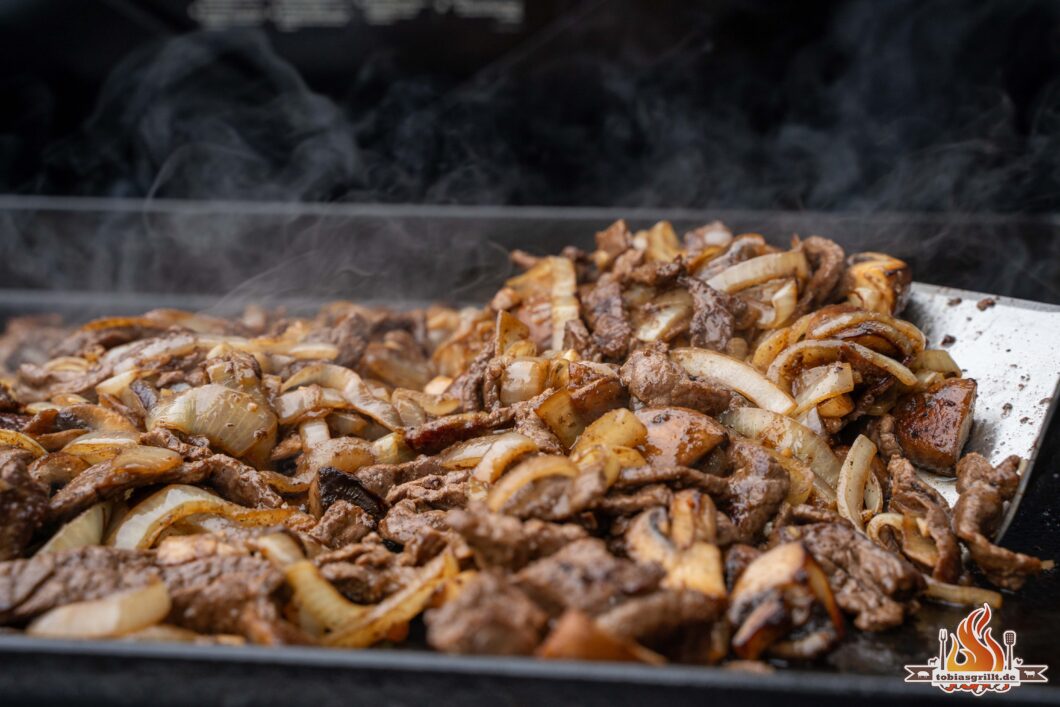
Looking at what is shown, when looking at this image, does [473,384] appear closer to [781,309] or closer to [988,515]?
[781,309]

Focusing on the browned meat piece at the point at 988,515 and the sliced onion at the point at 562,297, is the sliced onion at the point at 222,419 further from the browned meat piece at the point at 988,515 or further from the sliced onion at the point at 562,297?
the browned meat piece at the point at 988,515

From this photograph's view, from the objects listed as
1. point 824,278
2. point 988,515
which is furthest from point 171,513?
point 824,278

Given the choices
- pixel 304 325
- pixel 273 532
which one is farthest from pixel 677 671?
pixel 304 325

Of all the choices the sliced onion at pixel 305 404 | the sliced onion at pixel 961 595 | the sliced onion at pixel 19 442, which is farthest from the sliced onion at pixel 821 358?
the sliced onion at pixel 19 442

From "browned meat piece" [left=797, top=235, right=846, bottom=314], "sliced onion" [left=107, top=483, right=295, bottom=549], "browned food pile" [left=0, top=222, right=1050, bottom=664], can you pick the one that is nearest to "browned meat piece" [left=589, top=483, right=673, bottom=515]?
"browned food pile" [left=0, top=222, right=1050, bottom=664]

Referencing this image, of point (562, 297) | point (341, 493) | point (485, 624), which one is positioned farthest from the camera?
point (562, 297)

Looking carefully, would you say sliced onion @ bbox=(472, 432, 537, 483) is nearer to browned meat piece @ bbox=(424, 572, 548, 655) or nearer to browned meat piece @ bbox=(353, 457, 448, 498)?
browned meat piece @ bbox=(353, 457, 448, 498)

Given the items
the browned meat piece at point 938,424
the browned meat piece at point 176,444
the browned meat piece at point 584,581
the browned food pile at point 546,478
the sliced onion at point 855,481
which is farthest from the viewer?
the browned meat piece at point 938,424

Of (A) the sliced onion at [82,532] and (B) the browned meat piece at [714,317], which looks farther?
(B) the browned meat piece at [714,317]
